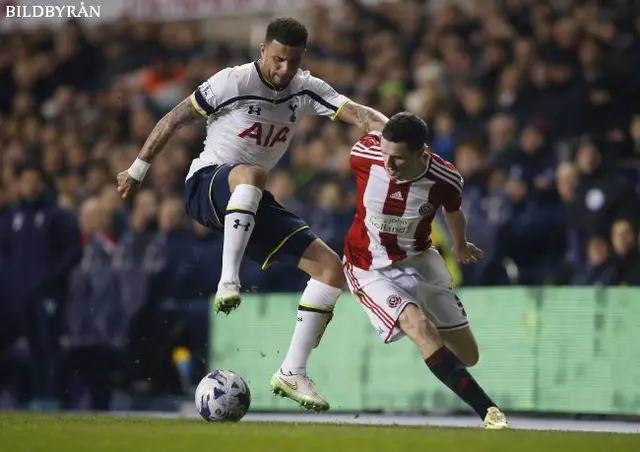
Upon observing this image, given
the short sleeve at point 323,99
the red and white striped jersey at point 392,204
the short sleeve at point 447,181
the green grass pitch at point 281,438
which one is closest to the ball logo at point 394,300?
the red and white striped jersey at point 392,204

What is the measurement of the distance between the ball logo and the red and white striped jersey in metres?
0.30

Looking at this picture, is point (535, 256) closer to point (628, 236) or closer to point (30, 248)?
point (628, 236)

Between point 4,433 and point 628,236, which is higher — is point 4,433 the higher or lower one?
the lower one

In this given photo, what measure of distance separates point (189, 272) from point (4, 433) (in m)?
6.07

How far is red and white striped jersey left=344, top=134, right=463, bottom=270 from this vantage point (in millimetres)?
9953

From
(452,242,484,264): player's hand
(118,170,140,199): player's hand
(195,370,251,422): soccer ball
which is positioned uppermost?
(118,170,140,199): player's hand

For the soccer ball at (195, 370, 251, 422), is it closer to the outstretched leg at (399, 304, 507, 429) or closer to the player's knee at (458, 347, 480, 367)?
the outstretched leg at (399, 304, 507, 429)

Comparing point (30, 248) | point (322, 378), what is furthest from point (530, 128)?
point (30, 248)

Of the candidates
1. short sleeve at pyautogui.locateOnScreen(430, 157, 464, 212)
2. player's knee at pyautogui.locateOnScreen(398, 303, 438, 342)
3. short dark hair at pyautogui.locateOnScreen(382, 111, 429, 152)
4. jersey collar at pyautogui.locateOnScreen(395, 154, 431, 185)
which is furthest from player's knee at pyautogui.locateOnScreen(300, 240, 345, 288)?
short dark hair at pyautogui.locateOnScreen(382, 111, 429, 152)

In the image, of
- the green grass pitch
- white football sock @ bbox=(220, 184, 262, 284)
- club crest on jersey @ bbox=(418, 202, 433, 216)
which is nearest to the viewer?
the green grass pitch

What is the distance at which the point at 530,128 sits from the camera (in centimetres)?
1459

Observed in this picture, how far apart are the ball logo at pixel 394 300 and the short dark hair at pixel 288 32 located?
6.30ft

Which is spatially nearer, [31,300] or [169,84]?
[31,300]

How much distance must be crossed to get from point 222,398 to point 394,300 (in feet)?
5.13
